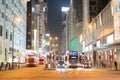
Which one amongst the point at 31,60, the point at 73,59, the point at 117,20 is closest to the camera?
the point at 117,20

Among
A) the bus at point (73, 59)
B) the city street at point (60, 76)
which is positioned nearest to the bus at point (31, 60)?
the bus at point (73, 59)

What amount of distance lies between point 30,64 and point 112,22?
92.2 ft

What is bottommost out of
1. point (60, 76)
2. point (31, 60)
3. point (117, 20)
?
point (60, 76)

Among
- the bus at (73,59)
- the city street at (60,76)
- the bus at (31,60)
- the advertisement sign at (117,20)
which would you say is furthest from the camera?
the bus at (31,60)

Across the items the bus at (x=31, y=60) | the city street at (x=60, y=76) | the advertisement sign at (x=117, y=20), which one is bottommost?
the city street at (x=60, y=76)

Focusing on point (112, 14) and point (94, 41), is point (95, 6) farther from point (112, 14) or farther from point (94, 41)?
point (112, 14)

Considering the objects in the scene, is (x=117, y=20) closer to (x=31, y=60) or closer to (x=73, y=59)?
(x=73, y=59)

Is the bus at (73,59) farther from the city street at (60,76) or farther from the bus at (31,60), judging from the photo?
the city street at (60,76)

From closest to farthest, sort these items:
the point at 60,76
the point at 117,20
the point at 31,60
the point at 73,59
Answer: the point at 60,76, the point at 117,20, the point at 73,59, the point at 31,60

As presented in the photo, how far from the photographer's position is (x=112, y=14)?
236ft

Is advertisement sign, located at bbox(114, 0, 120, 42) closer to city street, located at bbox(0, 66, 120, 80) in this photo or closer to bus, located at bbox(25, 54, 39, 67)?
city street, located at bbox(0, 66, 120, 80)

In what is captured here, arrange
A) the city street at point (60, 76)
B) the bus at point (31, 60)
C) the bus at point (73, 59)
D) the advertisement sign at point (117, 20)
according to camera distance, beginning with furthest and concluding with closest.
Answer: the bus at point (31, 60) → the bus at point (73, 59) → the advertisement sign at point (117, 20) → the city street at point (60, 76)

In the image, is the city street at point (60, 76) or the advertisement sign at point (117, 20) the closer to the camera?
the city street at point (60, 76)

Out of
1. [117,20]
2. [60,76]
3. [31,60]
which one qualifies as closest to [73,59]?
[31,60]
